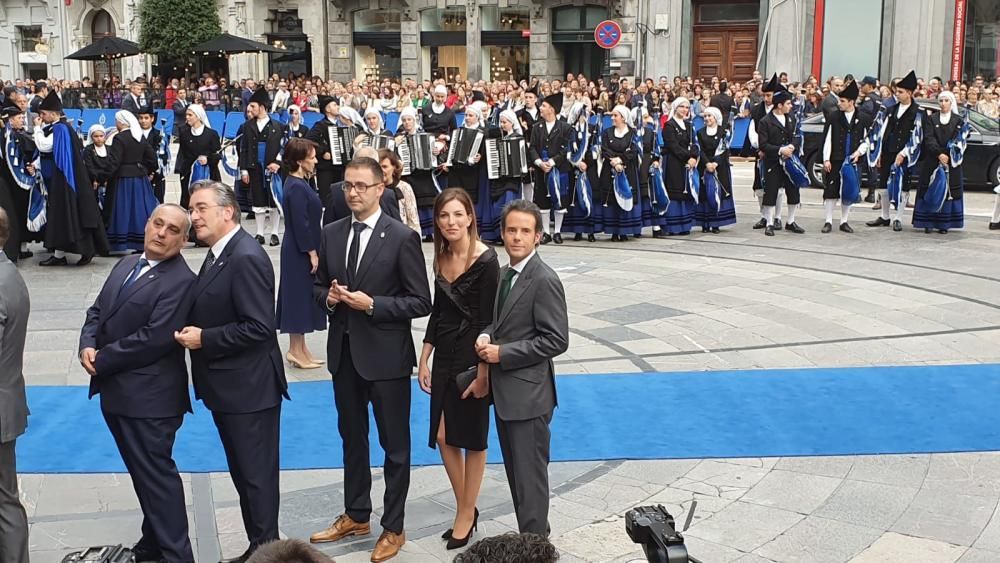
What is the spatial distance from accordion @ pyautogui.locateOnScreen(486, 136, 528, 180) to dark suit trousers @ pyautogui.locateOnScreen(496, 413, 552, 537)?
9424mm

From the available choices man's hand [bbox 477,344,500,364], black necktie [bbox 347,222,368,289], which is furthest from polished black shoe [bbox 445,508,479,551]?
black necktie [bbox 347,222,368,289]

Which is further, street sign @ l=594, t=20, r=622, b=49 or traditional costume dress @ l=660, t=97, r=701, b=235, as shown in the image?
street sign @ l=594, t=20, r=622, b=49

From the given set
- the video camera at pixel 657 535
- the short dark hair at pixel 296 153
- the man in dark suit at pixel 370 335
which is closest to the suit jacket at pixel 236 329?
the man in dark suit at pixel 370 335

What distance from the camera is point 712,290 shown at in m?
11.4

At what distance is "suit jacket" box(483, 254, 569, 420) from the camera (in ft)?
15.9

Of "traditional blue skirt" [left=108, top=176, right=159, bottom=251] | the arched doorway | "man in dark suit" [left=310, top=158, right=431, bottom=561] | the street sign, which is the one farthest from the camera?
the arched doorway

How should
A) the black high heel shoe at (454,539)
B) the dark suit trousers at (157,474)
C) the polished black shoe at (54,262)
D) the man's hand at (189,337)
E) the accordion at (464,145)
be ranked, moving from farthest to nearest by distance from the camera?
1. the accordion at (464,145)
2. the polished black shoe at (54,262)
3. the black high heel shoe at (454,539)
4. the dark suit trousers at (157,474)
5. the man's hand at (189,337)

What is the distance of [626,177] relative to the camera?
1447 cm

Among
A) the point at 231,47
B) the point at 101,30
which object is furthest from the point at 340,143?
the point at 101,30

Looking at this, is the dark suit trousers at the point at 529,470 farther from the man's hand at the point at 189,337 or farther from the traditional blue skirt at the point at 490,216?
the traditional blue skirt at the point at 490,216

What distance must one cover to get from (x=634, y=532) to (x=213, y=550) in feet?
9.71

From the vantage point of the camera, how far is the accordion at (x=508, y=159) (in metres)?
14.1

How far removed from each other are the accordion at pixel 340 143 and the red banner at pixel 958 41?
1931 cm

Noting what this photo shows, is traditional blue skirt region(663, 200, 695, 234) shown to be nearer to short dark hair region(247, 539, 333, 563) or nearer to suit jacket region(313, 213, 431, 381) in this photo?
suit jacket region(313, 213, 431, 381)
